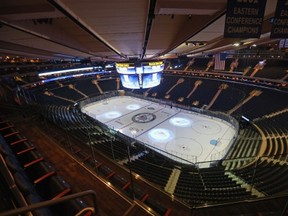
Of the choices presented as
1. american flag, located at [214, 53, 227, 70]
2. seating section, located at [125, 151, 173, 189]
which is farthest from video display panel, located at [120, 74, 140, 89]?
american flag, located at [214, 53, 227, 70]

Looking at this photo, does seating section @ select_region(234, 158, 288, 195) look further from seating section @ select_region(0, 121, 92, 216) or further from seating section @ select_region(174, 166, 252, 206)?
seating section @ select_region(0, 121, 92, 216)

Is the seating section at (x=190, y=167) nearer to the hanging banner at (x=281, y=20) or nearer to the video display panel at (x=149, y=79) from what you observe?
the hanging banner at (x=281, y=20)

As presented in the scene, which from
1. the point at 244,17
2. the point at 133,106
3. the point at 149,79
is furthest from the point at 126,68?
the point at 133,106

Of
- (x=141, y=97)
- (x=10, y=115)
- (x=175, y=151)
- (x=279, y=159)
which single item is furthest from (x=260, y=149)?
(x=141, y=97)

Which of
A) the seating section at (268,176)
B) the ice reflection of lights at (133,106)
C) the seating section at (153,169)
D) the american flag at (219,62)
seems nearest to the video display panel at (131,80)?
the seating section at (153,169)

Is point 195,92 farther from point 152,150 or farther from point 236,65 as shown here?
point 152,150

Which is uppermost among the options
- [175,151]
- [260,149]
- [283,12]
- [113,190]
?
[283,12]

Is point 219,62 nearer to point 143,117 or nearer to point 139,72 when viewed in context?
point 143,117
